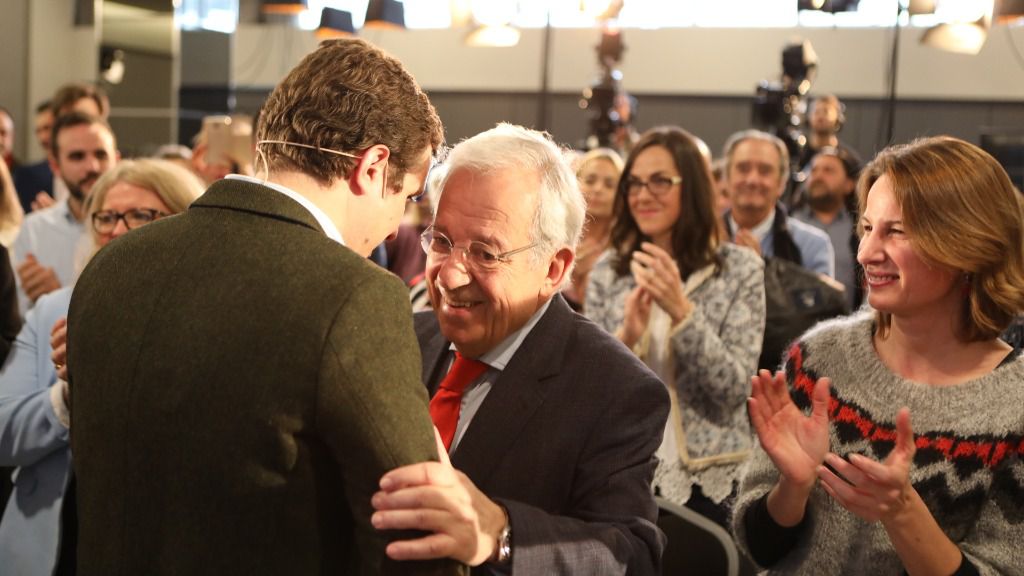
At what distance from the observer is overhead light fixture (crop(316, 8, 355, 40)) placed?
29.7 ft

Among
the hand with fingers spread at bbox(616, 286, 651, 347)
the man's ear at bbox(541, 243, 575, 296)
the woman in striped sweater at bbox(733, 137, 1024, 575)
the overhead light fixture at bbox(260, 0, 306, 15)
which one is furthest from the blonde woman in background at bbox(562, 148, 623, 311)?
the overhead light fixture at bbox(260, 0, 306, 15)

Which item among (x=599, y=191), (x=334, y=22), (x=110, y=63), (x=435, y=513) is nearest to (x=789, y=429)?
(x=435, y=513)

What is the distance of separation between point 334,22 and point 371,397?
27.7 ft

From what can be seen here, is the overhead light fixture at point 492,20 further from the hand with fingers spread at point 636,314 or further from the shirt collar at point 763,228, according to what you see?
the hand with fingers spread at point 636,314

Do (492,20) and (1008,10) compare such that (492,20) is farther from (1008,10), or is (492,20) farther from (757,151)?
(757,151)

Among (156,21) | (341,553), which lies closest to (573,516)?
(341,553)

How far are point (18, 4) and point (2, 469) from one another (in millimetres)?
7222

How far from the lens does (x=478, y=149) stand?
1.60 meters

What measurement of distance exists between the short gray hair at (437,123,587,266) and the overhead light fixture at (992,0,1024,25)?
21.6 feet

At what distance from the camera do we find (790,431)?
171 centimetres

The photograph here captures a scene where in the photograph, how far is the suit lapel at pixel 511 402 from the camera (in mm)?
1538

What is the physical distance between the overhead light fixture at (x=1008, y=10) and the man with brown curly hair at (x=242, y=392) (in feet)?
23.2

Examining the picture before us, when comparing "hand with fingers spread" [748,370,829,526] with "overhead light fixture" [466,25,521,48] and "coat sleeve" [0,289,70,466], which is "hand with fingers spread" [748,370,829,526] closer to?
"coat sleeve" [0,289,70,466]

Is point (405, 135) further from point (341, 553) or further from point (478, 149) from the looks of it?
point (341, 553)
